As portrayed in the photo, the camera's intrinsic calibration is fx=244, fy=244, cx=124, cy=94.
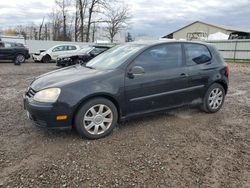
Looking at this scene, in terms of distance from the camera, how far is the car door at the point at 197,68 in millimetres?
4699

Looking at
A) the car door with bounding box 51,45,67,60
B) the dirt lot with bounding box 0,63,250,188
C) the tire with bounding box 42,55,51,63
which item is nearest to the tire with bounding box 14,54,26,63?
the tire with bounding box 42,55,51,63

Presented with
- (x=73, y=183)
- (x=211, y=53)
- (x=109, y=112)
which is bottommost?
(x=73, y=183)

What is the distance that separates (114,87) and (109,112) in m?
0.40

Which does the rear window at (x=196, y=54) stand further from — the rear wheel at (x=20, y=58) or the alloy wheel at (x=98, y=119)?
the rear wheel at (x=20, y=58)

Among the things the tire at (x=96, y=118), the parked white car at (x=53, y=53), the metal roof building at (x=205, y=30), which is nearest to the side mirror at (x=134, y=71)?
the tire at (x=96, y=118)

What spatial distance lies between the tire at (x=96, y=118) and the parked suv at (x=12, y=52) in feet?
49.6

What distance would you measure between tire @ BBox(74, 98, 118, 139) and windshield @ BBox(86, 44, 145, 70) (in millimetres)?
711

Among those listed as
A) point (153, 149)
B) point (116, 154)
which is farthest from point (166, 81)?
point (116, 154)

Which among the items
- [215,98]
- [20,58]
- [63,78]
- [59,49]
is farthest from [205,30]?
[63,78]

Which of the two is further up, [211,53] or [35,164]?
[211,53]

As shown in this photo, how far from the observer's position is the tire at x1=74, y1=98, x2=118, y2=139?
3646mm

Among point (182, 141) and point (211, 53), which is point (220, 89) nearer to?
point (211, 53)

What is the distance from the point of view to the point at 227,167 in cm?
307

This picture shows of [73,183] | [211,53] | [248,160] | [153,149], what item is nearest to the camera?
[73,183]
